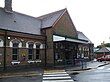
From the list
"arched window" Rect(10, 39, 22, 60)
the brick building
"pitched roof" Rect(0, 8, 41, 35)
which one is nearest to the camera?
the brick building

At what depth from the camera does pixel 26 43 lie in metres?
29.5

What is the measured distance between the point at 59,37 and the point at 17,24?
6.59m

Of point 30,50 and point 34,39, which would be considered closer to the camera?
point 30,50

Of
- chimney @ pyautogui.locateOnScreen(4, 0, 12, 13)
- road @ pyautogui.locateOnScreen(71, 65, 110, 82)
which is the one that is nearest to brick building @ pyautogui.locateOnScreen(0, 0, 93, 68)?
chimney @ pyautogui.locateOnScreen(4, 0, 12, 13)

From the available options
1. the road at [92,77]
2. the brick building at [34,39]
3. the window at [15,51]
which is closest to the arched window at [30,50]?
the brick building at [34,39]

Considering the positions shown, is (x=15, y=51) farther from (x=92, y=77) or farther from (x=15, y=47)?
(x=92, y=77)

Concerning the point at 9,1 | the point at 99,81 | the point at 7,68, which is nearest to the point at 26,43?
the point at 7,68

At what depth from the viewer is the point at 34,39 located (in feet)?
102

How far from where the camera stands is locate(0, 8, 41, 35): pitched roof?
92.6ft

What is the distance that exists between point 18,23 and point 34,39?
129 inches

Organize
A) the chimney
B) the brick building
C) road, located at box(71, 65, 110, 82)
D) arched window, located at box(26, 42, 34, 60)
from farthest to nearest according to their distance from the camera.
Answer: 1. the chimney
2. arched window, located at box(26, 42, 34, 60)
3. the brick building
4. road, located at box(71, 65, 110, 82)

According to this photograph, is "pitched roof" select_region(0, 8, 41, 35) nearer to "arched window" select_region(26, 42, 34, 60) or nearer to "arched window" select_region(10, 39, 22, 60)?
"arched window" select_region(10, 39, 22, 60)

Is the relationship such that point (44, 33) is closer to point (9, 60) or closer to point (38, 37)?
point (38, 37)

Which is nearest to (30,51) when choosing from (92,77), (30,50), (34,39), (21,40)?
(30,50)
